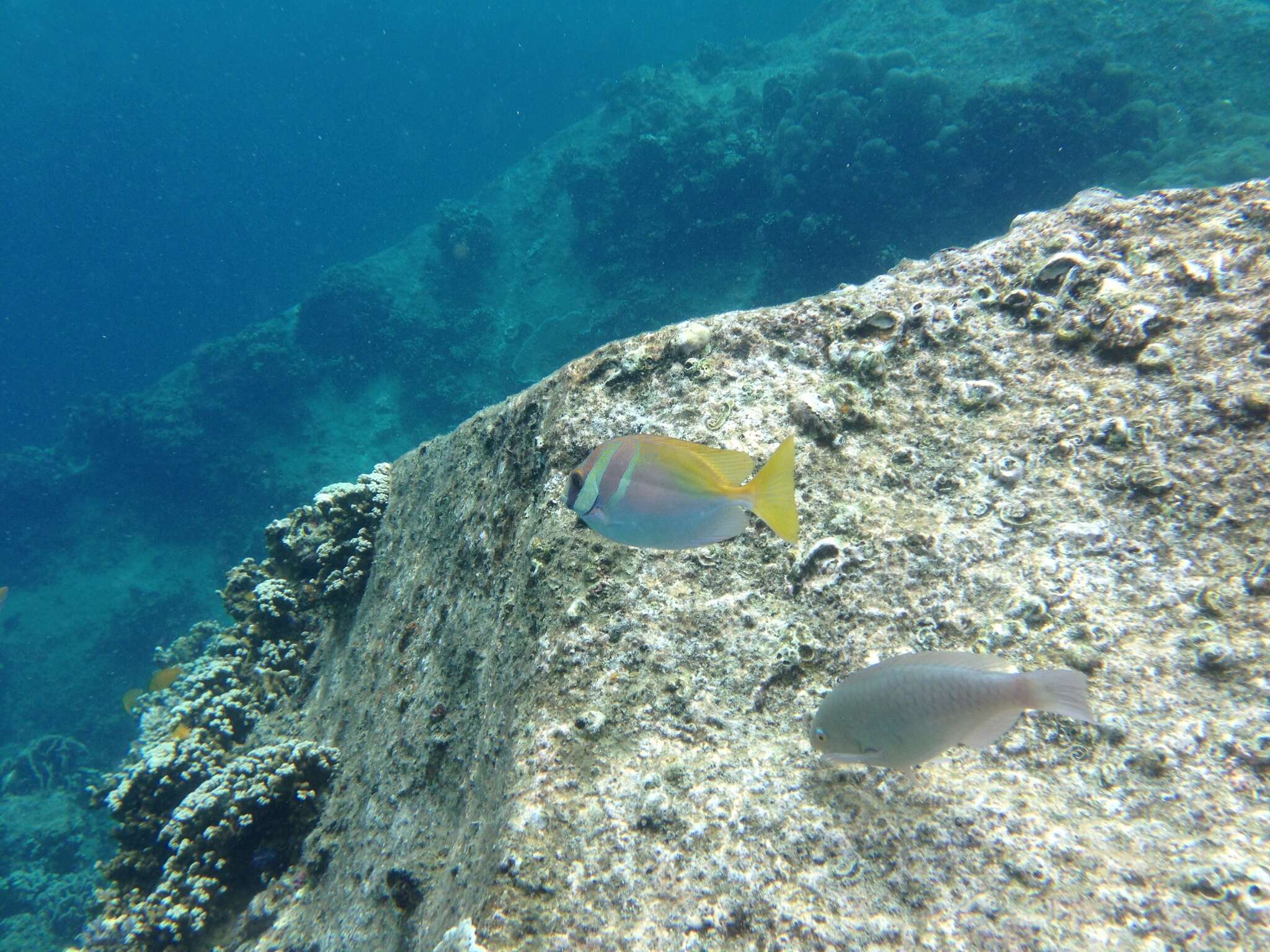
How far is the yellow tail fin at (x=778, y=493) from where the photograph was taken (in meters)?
1.44

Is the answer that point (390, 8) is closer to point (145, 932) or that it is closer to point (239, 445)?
point (239, 445)

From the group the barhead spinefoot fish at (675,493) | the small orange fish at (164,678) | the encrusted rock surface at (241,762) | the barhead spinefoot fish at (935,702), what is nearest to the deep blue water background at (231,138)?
the small orange fish at (164,678)

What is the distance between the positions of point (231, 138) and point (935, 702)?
9631 cm

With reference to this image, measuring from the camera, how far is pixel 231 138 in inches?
2800

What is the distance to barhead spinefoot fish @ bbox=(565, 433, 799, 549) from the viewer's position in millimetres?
1446

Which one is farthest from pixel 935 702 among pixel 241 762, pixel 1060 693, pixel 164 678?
pixel 164 678

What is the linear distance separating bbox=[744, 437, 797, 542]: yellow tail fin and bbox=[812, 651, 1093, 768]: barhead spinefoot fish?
0.40 metres

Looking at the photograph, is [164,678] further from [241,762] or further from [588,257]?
[588,257]

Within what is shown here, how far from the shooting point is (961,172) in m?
13.7

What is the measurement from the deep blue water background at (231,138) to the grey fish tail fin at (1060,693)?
166 feet

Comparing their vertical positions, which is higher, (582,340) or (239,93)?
(239,93)

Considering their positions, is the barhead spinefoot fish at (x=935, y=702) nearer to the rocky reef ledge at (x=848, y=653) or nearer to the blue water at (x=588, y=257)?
the rocky reef ledge at (x=848, y=653)

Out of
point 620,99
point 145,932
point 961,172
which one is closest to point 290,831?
point 145,932

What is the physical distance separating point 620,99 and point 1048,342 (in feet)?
90.1
